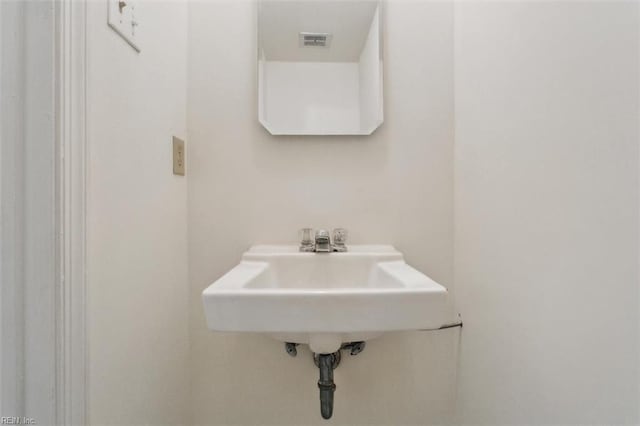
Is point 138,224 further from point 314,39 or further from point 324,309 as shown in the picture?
point 314,39

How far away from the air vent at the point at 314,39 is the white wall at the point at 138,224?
40cm

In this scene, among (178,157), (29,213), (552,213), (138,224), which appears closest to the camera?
(29,213)

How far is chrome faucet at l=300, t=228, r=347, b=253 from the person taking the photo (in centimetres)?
95

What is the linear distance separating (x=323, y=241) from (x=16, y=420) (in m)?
0.73

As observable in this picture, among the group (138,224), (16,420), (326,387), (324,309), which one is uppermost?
(138,224)

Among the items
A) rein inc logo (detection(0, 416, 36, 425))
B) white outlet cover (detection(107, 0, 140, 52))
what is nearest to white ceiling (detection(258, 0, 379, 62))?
white outlet cover (detection(107, 0, 140, 52))

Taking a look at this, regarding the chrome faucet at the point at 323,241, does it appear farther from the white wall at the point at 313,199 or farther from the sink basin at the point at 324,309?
the sink basin at the point at 324,309

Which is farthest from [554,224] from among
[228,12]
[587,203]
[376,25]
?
[228,12]

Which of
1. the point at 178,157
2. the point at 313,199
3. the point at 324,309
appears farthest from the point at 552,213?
the point at 178,157

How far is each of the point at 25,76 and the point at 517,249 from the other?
1033 millimetres

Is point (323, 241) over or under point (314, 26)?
under

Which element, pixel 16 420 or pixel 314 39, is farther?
pixel 314 39

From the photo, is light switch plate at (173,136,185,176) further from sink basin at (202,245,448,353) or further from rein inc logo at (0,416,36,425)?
rein inc logo at (0,416,36,425)

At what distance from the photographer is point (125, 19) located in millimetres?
692
